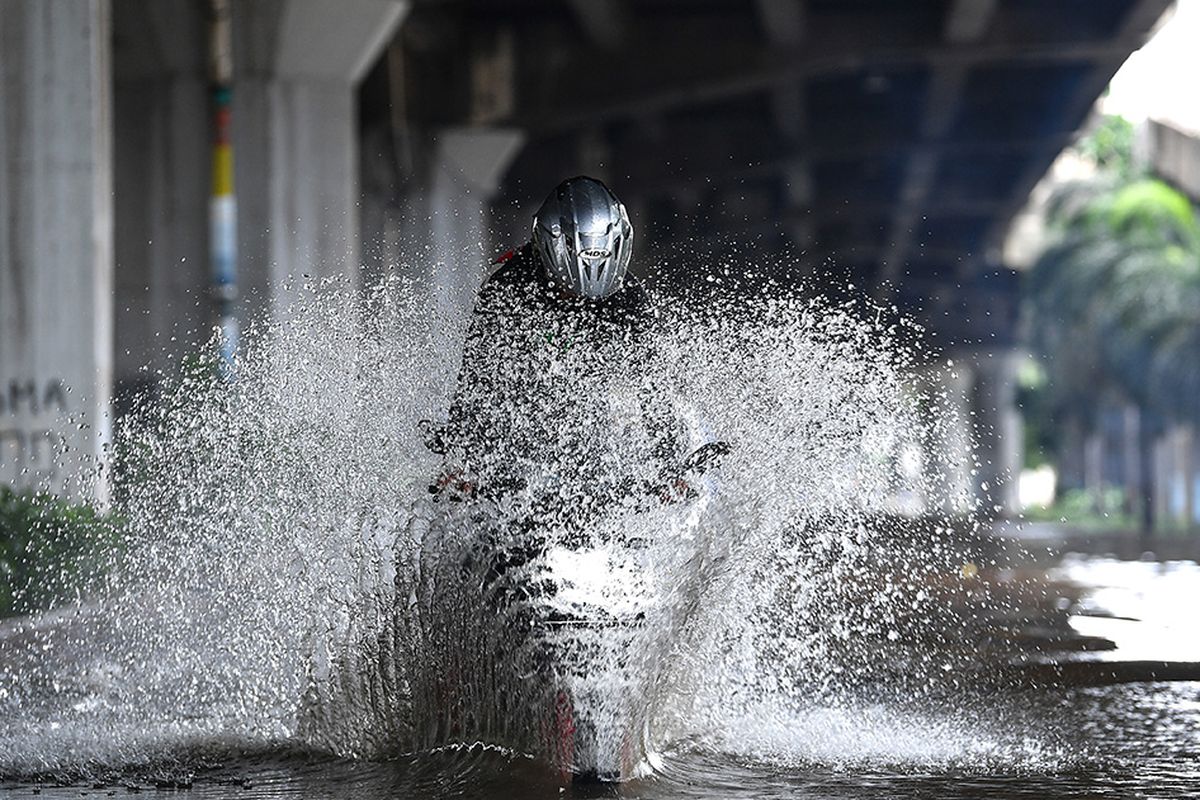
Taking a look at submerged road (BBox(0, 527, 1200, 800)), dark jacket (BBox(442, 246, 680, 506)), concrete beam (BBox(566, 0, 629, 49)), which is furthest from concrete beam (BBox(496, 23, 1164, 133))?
dark jacket (BBox(442, 246, 680, 506))

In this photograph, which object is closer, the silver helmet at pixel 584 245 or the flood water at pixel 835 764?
the flood water at pixel 835 764

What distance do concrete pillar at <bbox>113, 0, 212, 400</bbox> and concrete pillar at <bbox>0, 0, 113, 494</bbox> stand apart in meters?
10.7

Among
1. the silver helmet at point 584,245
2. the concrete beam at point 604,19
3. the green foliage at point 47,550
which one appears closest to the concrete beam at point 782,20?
the concrete beam at point 604,19

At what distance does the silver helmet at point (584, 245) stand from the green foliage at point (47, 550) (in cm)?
466

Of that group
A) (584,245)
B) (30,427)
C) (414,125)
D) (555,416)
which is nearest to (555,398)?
(555,416)

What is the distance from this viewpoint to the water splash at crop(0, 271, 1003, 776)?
20.0 feet

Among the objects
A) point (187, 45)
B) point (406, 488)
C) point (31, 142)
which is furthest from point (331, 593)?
point (187, 45)

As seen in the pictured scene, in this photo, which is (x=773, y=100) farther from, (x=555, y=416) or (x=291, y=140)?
(x=555, y=416)

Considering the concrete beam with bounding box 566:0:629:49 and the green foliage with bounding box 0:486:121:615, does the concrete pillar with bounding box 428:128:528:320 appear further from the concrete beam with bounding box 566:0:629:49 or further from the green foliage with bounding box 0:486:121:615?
the green foliage with bounding box 0:486:121:615

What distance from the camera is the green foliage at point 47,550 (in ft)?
37.2

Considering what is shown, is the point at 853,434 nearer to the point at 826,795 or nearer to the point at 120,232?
→ the point at 826,795

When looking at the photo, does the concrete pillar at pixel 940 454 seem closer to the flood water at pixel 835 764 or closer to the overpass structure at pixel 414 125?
the flood water at pixel 835 764

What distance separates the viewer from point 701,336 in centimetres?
805

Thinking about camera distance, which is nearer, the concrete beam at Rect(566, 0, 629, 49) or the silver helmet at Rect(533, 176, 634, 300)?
the silver helmet at Rect(533, 176, 634, 300)
